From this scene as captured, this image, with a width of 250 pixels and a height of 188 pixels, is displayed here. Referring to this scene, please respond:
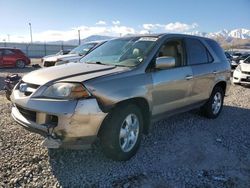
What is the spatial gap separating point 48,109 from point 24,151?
49.8 inches

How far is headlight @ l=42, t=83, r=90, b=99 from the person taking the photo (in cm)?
386

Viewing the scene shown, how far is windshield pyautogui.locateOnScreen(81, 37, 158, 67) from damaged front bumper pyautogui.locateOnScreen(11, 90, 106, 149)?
1.22 m

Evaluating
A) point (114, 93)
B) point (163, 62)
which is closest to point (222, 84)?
point (163, 62)

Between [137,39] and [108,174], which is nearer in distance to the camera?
[108,174]

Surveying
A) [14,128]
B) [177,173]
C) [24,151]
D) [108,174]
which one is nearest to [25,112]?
[24,151]

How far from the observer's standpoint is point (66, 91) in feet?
12.8

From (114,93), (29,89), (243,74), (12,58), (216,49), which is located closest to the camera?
(114,93)

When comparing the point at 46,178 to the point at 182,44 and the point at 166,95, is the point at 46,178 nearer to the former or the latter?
the point at 166,95

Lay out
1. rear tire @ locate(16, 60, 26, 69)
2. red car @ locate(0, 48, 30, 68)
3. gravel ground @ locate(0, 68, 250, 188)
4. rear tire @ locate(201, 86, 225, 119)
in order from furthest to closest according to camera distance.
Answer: rear tire @ locate(16, 60, 26, 69) < red car @ locate(0, 48, 30, 68) < rear tire @ locate(201, 86, 225, 119) < gravel ground @ locate(0, 68, 250, 188)

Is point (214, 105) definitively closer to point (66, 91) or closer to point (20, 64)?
point (66, 91)

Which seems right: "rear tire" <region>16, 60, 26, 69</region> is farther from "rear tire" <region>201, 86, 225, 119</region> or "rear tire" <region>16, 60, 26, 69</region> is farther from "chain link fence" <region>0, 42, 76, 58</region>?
"chain link fence" <region>0, 42, 76, 58</region>

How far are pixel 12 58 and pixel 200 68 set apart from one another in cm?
1831

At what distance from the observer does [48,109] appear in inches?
150

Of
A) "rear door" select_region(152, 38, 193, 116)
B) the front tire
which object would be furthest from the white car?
the front tire
